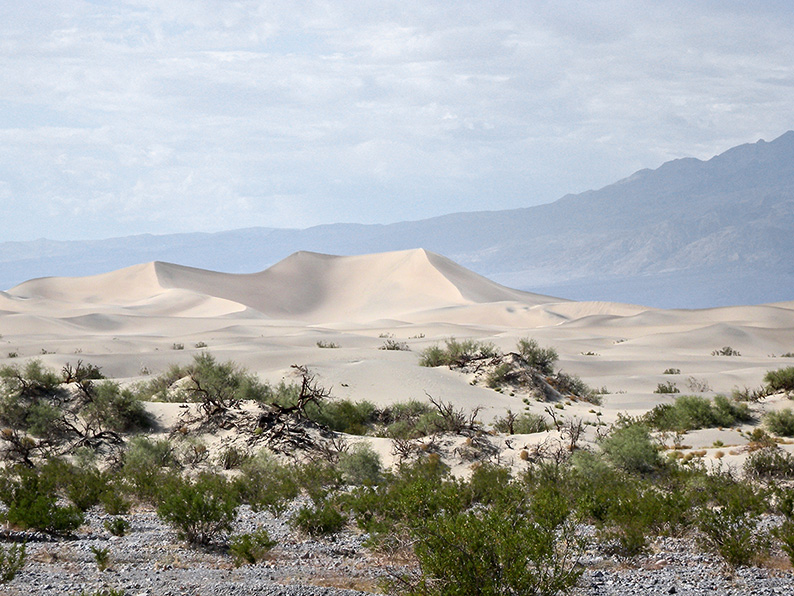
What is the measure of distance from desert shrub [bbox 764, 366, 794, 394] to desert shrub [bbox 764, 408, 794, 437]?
13.9ft

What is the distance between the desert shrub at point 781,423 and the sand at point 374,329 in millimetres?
862

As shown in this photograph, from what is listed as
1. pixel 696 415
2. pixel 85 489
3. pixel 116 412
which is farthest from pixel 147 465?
pixel 696 415

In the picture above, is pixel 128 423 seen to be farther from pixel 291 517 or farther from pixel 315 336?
pixel 315 336

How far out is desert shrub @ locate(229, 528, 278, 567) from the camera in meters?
7.10

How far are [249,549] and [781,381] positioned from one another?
17824 millimetres

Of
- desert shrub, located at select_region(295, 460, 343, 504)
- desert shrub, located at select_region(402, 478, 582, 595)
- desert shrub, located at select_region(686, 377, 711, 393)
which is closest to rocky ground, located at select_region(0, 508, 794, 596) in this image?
desert shrub, located at select_region(402, 478, 582, 595)

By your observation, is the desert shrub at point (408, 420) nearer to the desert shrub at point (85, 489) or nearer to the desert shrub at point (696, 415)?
the desert shrub at point (696, 415)

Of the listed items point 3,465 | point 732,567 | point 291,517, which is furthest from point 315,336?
point 732,567

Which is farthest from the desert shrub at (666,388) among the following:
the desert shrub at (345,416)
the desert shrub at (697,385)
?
the desert shrub at (345,416)

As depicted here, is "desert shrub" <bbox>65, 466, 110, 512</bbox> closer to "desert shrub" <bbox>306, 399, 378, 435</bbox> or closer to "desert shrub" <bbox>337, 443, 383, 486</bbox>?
"desert shrub" <bbox>337, 443, 383, 486</bbox>

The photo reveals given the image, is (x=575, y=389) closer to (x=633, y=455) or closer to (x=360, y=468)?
(x=633, y=455)

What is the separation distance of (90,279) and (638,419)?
267ft

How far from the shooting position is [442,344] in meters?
37.9

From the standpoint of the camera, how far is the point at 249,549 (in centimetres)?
730
